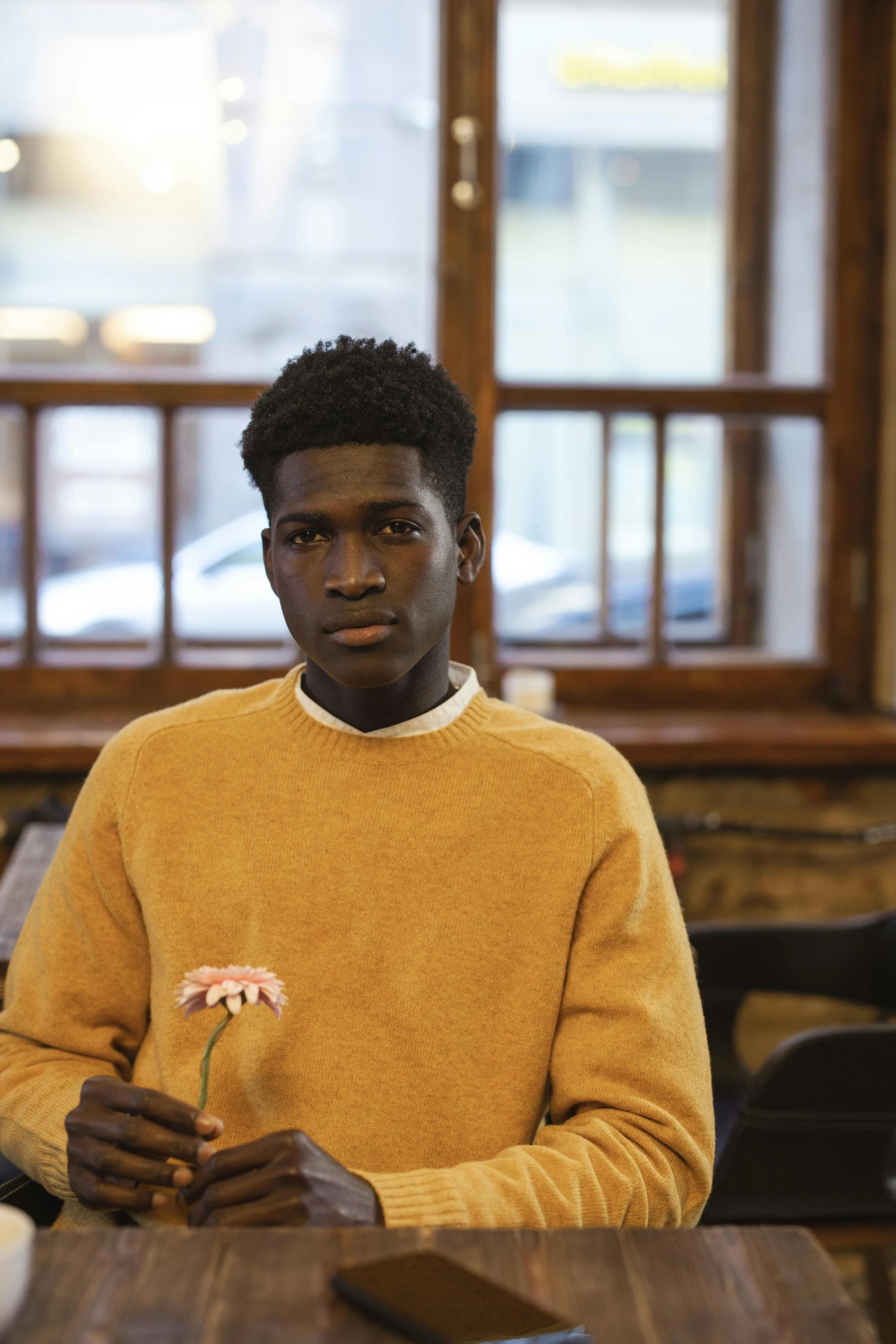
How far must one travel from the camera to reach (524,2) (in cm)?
269

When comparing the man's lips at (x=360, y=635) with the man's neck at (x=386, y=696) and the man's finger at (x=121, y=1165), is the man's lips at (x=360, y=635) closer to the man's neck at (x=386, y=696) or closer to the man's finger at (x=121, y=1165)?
the man's neck at (x=386, y=696)

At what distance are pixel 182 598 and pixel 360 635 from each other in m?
1.67

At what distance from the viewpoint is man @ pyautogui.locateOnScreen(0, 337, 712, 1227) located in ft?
3.79

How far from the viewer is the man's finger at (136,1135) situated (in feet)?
3.29

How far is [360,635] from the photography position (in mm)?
1164

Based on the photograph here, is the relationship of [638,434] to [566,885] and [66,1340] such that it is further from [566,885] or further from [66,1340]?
[66,1340]

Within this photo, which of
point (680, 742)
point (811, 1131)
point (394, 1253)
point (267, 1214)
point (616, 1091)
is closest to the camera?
point (394, 1253)

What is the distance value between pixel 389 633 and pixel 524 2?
1.99 m

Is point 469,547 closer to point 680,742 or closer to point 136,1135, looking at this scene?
point 136,1135

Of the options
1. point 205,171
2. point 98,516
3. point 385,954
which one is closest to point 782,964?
point 385,954

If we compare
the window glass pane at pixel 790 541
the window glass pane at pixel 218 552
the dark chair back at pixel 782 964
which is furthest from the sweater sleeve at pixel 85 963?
the window glass pane at pixel 790 541

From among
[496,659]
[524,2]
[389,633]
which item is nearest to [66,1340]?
[389,633]

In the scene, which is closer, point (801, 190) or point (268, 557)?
point (268, 557)

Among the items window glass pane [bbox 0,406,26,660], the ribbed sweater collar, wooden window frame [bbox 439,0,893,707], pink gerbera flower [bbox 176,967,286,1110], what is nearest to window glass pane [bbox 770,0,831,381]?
wooden window frame [bbox 439,0,893,707]
